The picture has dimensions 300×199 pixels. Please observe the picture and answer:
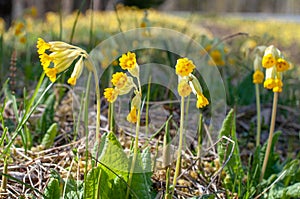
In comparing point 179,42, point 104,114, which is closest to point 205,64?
point 104,114

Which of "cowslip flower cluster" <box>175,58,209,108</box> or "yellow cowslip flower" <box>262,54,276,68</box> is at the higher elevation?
"yellow cowslip flower" <box>262,54,276,68</box>

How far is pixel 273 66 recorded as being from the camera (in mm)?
1695

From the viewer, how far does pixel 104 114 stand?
239 cm

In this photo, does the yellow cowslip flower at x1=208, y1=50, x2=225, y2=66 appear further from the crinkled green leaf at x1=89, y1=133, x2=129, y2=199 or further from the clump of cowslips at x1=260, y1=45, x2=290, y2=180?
the crinkled green leaf at x1=89, y1=133, x2=129, y2=199

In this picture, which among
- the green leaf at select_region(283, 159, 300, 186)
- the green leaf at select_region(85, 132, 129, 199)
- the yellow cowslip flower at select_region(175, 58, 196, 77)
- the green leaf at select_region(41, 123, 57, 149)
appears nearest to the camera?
the yellow cowslip flower at select_region(175, 58, 196, 77)

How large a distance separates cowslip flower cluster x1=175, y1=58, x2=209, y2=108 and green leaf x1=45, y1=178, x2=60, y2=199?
452mm

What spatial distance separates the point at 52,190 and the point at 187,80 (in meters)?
0.51

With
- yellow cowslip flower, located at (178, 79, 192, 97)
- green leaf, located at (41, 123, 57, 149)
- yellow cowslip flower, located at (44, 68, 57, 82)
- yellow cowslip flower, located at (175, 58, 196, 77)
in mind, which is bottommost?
green leaf, located at (41, 123, 57, 149)

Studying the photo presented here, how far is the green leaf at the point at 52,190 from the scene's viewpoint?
141cm

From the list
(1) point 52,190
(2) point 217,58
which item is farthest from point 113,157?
(2) point 217,58

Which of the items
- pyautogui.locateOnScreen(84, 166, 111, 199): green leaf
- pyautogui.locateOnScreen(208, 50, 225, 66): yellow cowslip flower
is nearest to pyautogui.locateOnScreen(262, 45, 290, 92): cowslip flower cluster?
pyautogui.locateOnScreen(84, 166, 111, 199): green leaf

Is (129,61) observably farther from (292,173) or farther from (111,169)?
(292,173)

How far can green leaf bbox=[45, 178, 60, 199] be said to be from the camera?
1.41m

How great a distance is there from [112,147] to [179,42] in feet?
9.45
